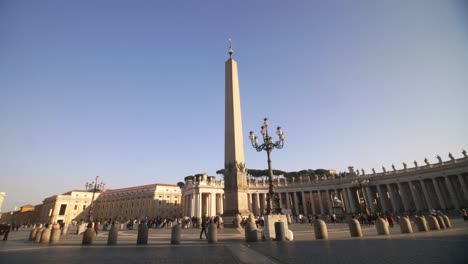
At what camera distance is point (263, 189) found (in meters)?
62.9

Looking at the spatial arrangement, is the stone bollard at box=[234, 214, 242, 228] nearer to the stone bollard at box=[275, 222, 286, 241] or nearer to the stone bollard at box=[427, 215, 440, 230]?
the stone bollard at box=[275, 222, 286, 241]

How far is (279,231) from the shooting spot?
1141 centimetres

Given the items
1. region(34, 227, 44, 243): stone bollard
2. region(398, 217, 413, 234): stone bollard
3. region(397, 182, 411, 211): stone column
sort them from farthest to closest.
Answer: region(397, 182, 411, 211): stone column < region(34, 227, 44, 243): stone bollard < region(398, 217, 413, 234): stone bollard

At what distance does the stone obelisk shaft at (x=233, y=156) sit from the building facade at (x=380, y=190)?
27307 millimetres

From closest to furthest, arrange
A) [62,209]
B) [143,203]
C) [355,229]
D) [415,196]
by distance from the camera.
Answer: [355,229] → [415,196] → [143,203] → [62,209]

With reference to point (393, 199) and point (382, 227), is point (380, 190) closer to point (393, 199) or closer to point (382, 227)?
point (393, 199)

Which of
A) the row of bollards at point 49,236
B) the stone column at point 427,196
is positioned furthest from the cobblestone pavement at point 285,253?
the stone column at point 427,196

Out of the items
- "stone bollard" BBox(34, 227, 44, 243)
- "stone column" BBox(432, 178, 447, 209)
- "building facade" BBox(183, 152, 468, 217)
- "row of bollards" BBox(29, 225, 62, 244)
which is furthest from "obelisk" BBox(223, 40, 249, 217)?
"stone column" BBox(432, 178, 447, 209)

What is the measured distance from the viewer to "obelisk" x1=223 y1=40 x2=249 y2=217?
1877 cm

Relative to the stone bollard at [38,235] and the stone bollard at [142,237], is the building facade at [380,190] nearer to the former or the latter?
the stone bollard at [142,237]

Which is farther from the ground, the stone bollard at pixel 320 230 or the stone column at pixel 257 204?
the stone column at pixel 257 204

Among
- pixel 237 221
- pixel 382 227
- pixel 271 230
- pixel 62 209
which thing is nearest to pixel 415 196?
pixel 382 227

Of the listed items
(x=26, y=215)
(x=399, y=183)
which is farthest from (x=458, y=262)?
(x=26, y=215)

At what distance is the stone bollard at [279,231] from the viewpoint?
11352mm
